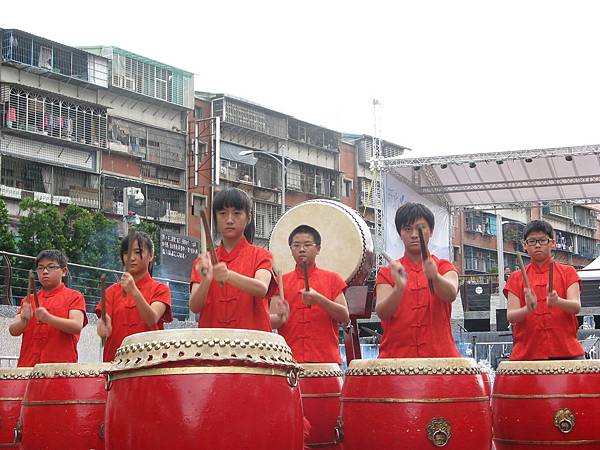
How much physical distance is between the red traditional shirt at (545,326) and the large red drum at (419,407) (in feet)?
3.48

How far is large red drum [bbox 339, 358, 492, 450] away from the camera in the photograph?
4.65 m

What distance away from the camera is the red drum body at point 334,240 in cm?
762

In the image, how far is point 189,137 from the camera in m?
44.5

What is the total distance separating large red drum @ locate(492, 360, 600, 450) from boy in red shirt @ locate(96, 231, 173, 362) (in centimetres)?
206

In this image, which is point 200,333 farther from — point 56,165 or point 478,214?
point 478,214

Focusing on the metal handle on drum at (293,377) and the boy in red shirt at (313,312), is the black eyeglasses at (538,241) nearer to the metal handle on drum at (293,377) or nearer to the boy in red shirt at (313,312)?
the boy in red shirt at (313,312)

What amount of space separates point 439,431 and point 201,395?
5.28 ft

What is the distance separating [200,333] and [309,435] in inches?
89.8

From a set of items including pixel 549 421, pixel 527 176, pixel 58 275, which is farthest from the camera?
pixel 527 176

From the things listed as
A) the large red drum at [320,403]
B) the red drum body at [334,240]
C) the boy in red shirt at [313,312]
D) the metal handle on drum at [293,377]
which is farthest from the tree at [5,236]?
the metal handle on drum at [293,377]

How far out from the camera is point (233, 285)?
4.39 meters

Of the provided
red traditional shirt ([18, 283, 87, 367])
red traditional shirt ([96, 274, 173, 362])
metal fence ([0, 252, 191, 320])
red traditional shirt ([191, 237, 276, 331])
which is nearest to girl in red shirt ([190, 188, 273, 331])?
red traditional shirt ([191, 237, 276, 331])

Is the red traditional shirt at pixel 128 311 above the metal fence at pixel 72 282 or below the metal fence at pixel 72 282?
below

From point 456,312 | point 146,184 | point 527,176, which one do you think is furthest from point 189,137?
point 527,176
